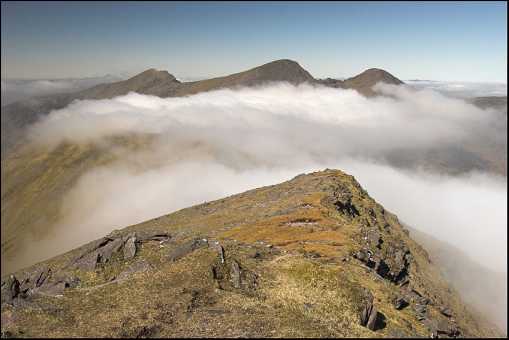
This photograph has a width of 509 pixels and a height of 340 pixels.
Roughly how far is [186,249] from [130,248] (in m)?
10.1

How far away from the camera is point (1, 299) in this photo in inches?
1490

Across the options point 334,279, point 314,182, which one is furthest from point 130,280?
point 314,182

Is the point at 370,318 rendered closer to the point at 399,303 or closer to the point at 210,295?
the point at 210,295

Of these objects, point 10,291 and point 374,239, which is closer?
point 10,291

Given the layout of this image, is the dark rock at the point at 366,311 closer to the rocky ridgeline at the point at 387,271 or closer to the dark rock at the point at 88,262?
the rocky ridgeline at the point at 387,271

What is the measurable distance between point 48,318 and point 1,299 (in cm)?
664

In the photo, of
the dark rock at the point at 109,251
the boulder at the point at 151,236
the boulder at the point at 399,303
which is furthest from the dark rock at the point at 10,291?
the boulder at the point at 399,303

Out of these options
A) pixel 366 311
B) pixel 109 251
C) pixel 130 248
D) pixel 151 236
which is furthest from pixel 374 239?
pixel 109 251

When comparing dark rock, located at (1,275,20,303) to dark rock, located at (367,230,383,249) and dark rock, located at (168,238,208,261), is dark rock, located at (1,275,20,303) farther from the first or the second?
dark rock, located at (367,230,383,249)

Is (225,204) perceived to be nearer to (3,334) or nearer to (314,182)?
(314,182)

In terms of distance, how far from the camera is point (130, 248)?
196 ft

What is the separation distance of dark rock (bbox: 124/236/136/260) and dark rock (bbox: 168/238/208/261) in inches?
276

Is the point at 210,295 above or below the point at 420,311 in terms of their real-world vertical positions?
above

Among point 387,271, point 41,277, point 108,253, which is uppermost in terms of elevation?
point 108,253
